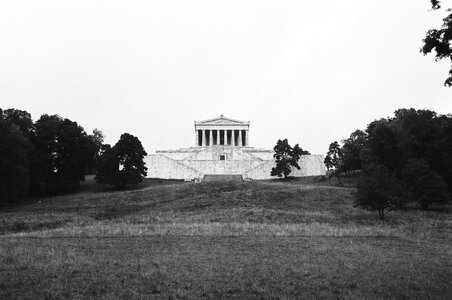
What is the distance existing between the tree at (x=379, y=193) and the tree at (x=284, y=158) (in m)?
32.5

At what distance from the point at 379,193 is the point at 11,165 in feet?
120

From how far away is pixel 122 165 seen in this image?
5928cm

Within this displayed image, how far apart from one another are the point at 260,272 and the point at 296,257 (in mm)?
3298

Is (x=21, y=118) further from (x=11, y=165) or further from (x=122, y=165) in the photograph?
(x=11, y=165)

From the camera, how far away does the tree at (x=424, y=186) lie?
125ft

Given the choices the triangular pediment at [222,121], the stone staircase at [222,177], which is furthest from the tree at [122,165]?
the triangular pediment at [222,121]

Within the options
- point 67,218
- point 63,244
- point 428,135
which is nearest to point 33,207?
point 67,218

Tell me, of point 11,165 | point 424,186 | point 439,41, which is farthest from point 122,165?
point 439,41

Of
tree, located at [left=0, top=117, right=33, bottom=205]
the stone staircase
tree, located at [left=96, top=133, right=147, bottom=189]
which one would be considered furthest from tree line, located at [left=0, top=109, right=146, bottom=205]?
the stone staircase

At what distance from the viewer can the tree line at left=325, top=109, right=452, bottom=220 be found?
33219 millimetres

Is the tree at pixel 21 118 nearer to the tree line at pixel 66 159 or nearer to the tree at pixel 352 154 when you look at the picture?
the tree line at pixel 66 159

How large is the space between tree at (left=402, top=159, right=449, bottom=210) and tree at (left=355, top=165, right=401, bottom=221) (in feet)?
17.4

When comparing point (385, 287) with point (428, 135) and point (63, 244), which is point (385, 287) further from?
point (428, 135)

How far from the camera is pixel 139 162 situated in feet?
193
